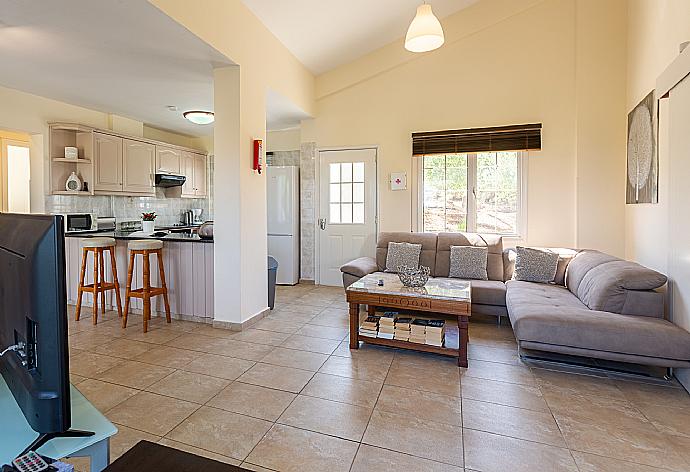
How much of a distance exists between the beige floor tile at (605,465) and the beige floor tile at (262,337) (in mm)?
2338

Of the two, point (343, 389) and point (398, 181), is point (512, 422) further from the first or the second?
point (398, 181)

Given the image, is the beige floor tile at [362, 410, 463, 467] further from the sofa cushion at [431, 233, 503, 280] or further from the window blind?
the window blind

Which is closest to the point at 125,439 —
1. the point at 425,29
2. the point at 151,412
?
the point at 151,412

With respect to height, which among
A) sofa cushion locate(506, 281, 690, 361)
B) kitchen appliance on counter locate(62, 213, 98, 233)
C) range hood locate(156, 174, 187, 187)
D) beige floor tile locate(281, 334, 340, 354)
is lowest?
beige floor tile locate(281, 334, 340, 354)

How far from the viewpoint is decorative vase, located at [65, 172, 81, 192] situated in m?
5.03

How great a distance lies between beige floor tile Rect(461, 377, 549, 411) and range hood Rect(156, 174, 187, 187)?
5.68m

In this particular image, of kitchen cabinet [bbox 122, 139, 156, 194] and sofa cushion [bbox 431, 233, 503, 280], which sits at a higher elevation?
kitchen cabinet [bbox 122, 139, 156, 194]

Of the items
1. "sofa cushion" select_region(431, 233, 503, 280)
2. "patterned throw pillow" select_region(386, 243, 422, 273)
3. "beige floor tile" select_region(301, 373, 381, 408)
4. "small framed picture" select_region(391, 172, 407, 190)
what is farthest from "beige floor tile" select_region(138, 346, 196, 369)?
"small framed picture" select_region(391, 172, 407, 190)

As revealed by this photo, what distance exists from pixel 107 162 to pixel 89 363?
140 inches

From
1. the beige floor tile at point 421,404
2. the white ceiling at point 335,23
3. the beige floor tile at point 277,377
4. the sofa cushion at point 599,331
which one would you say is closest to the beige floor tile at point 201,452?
the beige floor tile at point 277,377

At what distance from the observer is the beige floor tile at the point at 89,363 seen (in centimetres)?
277

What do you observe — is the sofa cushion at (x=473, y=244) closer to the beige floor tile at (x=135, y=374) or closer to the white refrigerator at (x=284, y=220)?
the white refrigerator at (x=284, y=220)

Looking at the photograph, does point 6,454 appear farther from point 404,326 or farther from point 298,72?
point 298,72

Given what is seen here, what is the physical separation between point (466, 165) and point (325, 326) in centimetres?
292
